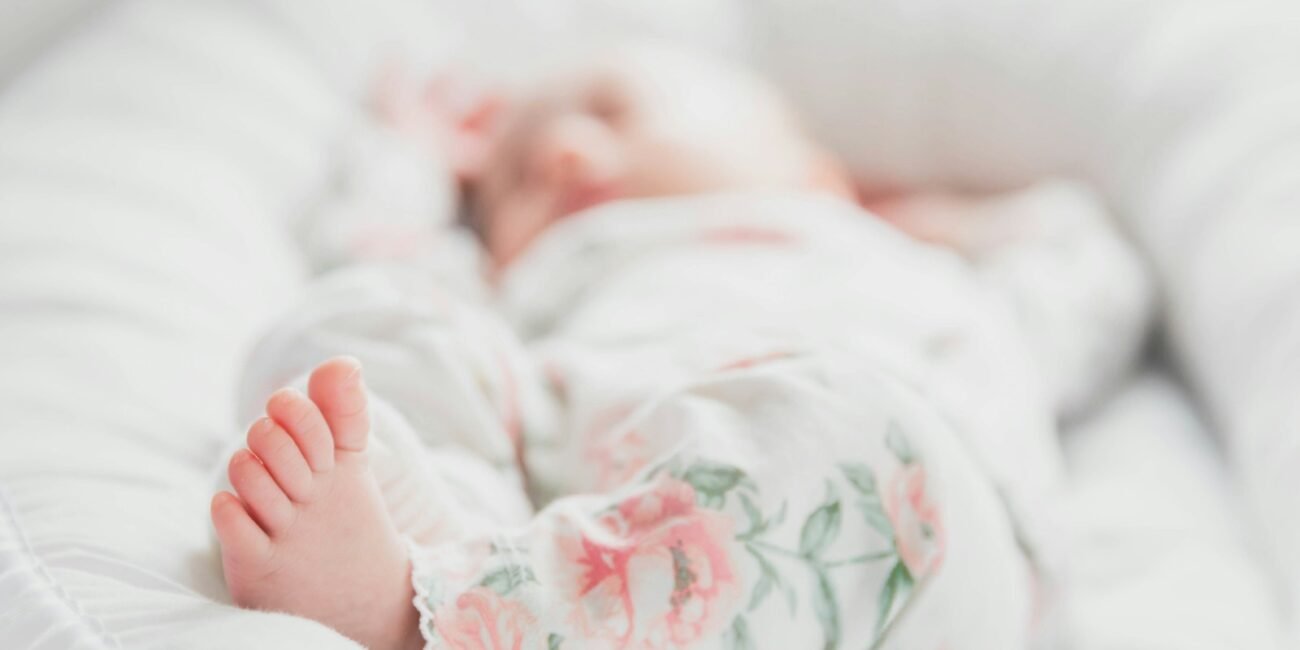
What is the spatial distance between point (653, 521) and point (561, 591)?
0.06 meters

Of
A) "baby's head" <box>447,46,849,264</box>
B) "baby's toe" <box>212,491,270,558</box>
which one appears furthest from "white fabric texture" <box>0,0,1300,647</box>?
"baby's head" <box>447,46,849,264</box>

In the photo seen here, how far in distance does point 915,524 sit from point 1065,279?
24.6 inches

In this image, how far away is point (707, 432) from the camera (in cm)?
74

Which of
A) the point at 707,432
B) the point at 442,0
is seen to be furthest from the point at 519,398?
the point at 442,0

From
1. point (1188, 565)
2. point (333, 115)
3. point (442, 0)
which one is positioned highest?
point (442, 0)

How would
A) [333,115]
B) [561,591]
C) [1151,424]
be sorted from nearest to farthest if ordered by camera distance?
[561,591]
[1151,424]
[333,115]

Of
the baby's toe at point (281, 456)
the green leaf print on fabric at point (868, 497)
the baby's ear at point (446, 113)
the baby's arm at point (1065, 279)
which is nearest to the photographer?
the baby's toe at point (281, 456)

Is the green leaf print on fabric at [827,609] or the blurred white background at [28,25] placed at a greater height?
the blurred white background at [28,25]

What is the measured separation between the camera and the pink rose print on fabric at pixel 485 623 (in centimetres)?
65

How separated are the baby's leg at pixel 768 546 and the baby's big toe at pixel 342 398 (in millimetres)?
84

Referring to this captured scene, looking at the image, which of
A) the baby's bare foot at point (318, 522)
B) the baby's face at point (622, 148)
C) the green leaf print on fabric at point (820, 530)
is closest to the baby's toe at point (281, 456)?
the baby's bare foot at point (318, 522)

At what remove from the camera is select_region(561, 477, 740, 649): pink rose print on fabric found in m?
0.66

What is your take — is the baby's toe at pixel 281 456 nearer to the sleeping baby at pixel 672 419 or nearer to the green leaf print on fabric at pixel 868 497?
the sleeping baby at pixel 672 419

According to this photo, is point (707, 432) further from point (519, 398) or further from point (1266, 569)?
point (1266, 569)
